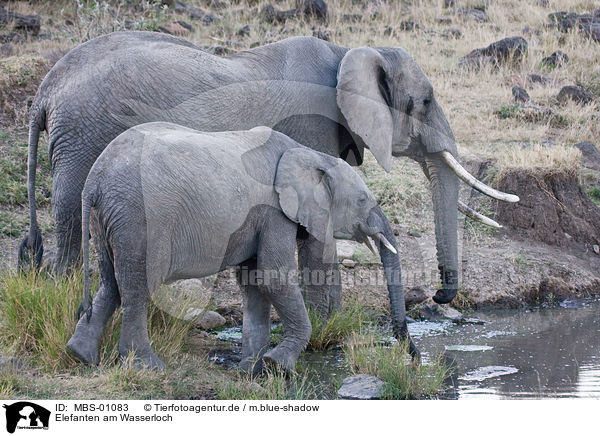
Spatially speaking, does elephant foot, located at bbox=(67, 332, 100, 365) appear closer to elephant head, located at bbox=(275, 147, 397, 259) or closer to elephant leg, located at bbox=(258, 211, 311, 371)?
elephant leg, located at bbox=(258, 211, 311, 371)

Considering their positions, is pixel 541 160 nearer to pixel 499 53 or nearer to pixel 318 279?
pixel 318 279

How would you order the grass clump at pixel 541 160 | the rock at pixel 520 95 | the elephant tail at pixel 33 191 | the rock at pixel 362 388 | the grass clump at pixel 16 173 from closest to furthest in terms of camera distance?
1. the rock at pixel 362 388
2. the elephant tail at pixel 33 191
3. the grass clump at pixel 16 173
4. the grass clump at pixel 541 160
5. the rock at pixel 520 95

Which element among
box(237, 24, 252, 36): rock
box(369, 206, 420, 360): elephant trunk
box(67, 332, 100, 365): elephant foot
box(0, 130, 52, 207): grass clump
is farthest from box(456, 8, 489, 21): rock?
box(67, 332, 100, 365): elephant foot

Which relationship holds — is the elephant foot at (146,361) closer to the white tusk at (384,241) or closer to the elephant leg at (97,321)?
the elephant leg at (97,321)

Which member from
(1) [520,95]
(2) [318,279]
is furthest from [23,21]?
(2) [318,279]

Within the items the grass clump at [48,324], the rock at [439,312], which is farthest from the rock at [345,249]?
the grass clump at [48,324]

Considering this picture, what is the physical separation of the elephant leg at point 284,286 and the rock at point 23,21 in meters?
8.59

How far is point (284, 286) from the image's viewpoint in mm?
6172

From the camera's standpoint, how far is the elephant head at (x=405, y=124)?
24.1ft

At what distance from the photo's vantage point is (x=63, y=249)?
6738mm

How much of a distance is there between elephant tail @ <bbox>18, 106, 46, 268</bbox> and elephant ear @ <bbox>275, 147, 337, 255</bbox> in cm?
174

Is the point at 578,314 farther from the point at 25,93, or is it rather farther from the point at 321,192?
the point at 25,93

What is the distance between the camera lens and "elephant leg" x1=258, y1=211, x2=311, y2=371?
6152 millimetres
